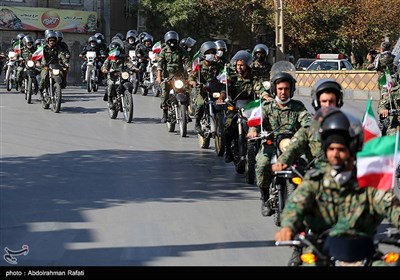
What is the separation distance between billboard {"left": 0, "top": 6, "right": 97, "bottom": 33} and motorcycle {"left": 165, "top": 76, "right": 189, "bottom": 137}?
25.4 metres

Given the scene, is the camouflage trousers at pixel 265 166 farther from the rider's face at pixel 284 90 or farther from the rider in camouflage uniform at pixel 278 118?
the rider's face at pixel 284 90

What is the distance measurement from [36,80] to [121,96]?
4.53 meters

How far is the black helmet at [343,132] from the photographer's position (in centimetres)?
492

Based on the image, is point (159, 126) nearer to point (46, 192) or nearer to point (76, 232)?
point (46, 192)

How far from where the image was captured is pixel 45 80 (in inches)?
746

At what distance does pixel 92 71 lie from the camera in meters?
25.2

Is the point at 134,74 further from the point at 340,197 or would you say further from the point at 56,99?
the point at 340,197

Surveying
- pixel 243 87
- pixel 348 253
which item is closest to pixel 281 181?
pixel 348 253

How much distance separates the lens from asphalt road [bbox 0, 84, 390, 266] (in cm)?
741

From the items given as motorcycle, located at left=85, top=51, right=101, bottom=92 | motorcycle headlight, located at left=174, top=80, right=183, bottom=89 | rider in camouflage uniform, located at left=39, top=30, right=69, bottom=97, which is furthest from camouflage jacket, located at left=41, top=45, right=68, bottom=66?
motorcycle, located at left=85, top=51, right=101, bottom=92

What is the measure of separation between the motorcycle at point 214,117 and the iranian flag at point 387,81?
2408 mm

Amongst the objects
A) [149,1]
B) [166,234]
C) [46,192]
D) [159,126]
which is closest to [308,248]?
[166,234]

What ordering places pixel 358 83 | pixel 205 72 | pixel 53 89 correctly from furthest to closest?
pixel 358 83
pixel 53 89
pixel 205 72

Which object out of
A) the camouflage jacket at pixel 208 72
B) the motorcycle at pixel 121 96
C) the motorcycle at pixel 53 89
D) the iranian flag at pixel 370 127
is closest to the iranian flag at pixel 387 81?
the camouflage jacket at pixel 208 72
